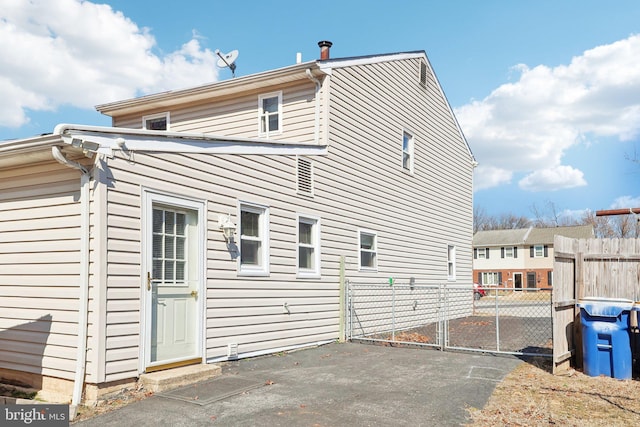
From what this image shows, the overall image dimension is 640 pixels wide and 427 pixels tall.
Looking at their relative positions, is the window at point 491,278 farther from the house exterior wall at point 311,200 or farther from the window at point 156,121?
the window at point 156,121

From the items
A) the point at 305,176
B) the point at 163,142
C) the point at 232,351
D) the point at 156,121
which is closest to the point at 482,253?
the point at 156,121

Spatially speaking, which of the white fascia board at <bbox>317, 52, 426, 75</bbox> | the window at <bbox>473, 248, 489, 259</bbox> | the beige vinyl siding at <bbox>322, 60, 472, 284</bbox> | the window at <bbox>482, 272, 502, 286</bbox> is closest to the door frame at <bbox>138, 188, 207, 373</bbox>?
the beige vinyl siding at <bbox>322, 60, 472, 284</bbox>

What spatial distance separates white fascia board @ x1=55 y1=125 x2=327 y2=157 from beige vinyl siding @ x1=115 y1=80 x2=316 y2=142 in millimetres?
1318

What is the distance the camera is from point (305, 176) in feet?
32.9

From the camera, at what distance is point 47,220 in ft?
20.9

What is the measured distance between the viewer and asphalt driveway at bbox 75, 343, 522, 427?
5.19m

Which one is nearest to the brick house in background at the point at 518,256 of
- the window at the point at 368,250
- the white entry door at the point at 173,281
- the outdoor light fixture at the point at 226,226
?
the window at the point at 368,250

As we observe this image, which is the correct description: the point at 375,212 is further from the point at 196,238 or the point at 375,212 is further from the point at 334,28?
the point at 196,238

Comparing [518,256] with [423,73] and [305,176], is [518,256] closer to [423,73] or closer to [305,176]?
[423,73]

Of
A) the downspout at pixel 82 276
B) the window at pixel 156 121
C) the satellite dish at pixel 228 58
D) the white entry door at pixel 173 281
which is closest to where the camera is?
the downspout at pixel 82 276

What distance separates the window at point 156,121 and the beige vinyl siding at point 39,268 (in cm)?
682

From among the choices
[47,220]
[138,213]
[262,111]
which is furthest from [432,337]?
[47,220]

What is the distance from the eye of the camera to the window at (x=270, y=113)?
11305mm

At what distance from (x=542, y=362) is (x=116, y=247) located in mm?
6807
